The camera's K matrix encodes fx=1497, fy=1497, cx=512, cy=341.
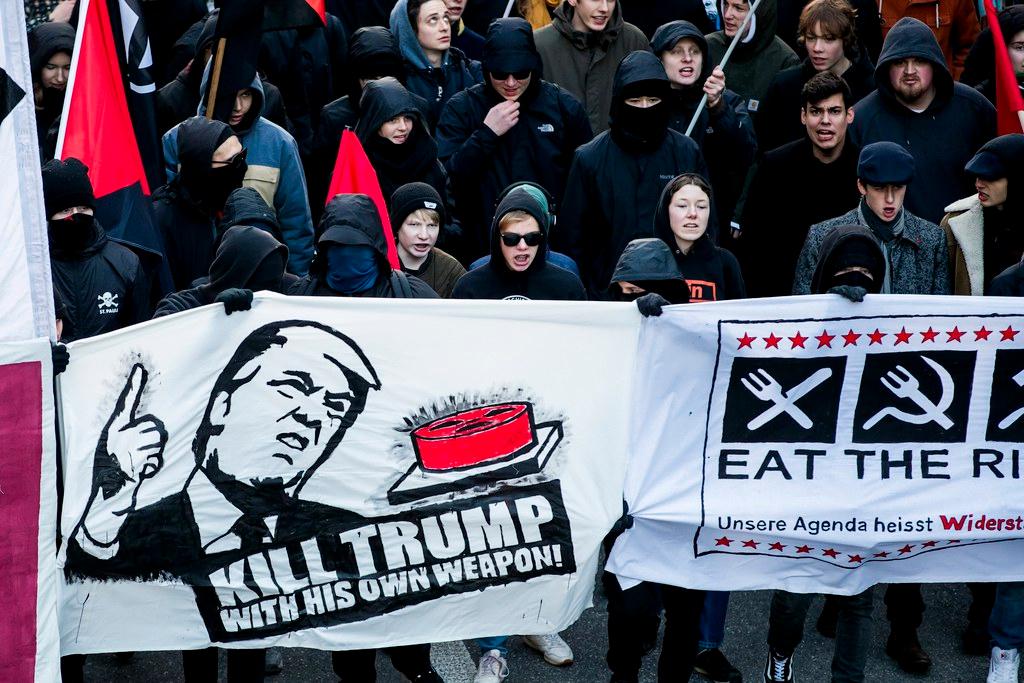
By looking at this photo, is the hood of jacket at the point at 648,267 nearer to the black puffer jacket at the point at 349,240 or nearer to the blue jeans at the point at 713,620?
the black puffer jacket at the point at 349,240

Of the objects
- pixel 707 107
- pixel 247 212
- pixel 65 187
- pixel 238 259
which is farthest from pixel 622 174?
pixel 65 187

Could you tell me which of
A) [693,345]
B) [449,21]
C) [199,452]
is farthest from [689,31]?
[199,452]

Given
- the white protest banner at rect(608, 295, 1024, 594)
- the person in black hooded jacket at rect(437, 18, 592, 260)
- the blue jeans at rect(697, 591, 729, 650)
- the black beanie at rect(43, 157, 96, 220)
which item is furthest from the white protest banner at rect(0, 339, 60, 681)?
the person in black hooded jacket at rect(437, 18, 592, 260)

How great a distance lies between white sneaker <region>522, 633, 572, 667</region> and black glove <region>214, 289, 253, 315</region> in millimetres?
1998

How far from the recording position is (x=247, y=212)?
21.3ft

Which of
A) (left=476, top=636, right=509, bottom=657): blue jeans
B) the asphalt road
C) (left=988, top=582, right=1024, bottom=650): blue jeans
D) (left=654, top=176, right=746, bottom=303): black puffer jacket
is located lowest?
the asphalt road

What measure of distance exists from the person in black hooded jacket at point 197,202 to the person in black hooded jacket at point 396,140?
945 mm

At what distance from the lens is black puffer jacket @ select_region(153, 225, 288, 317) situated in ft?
18.5

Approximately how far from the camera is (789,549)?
5.47 metres

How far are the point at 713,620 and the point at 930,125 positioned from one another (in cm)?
314

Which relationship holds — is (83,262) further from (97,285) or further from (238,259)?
(238,259)

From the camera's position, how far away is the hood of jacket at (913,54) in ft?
25.4

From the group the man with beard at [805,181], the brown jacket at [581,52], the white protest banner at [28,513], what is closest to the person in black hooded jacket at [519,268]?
the man with beard at [805,181]

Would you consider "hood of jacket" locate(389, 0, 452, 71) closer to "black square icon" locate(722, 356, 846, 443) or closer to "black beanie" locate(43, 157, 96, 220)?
"black beanie" locate(43, 157, 96, 220)
